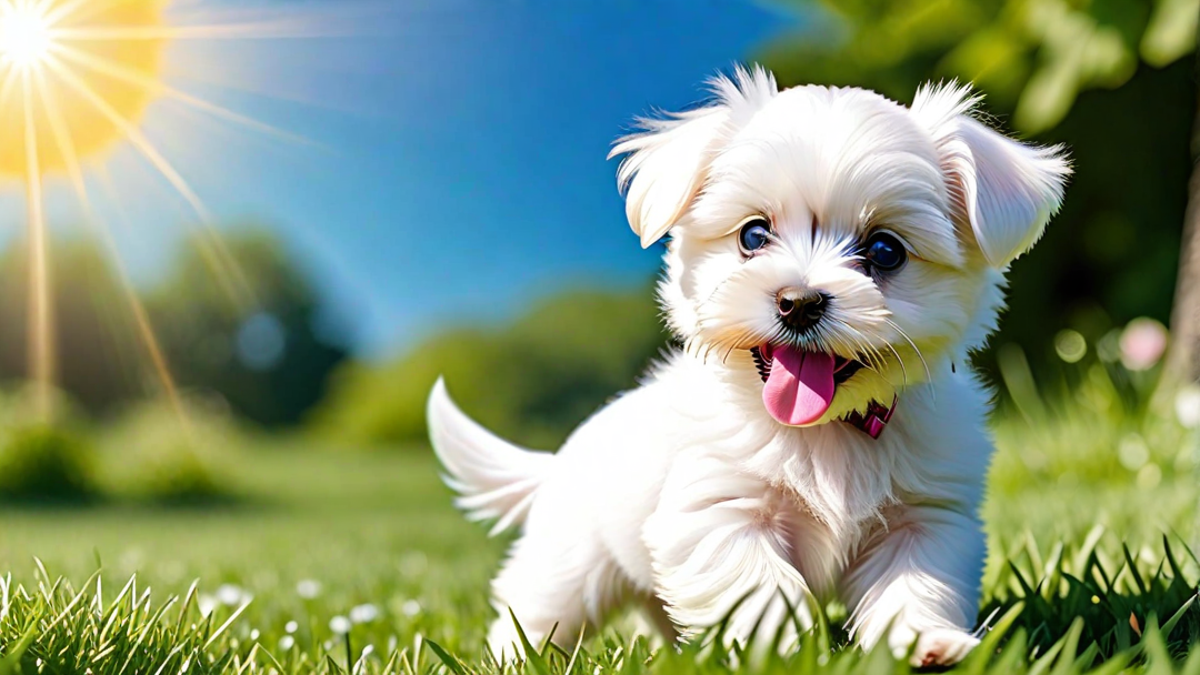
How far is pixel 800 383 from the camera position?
216 centimetres

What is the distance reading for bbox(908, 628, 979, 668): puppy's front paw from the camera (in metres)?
1.96

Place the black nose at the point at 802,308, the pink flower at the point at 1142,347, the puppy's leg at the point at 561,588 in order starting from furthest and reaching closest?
the pink flower at the point at 1142,347, the puppy's leg at the point at 561,588, the black nose at the point at 802,308

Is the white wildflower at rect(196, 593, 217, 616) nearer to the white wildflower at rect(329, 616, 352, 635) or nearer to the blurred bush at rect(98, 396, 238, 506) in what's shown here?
the white wildflower at rect(329, 616, 352, 635)

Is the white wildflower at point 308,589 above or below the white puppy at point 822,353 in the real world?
below

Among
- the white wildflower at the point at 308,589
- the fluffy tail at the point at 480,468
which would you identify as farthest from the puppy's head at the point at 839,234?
the white wildflower at the point at 308,589

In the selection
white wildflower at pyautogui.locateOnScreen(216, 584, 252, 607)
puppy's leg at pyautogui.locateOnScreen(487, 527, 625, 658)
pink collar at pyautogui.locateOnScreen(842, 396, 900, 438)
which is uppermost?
pink collar at pyautogui.locateOnScreen(842, 396, 900, 438)

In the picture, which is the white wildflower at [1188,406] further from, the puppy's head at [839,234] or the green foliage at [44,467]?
the green foliage at [44,467]

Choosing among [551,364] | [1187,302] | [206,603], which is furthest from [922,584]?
[551,364]

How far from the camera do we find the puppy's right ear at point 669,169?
2.35m

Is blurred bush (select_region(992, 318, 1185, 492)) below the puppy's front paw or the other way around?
below

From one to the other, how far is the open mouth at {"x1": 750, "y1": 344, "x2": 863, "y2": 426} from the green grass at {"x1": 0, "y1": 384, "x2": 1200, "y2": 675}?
455 millimetres

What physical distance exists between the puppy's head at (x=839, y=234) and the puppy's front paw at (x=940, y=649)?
0.48 m

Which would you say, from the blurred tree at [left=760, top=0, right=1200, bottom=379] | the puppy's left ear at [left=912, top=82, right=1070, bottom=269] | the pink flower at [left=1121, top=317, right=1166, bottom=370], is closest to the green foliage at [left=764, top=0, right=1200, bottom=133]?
the blurred tree at [left=760, top=0, right=1200, bottom=379]

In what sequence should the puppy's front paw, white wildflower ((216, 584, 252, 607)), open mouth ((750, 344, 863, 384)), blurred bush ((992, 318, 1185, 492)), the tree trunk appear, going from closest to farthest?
the puppy's front paw < open mouth ((750, 344, 863, 384)) < white wildflower ((216, 584, 252, 607)) < the tree trunk < blurred bush ((992, 318, 1185, 492))
